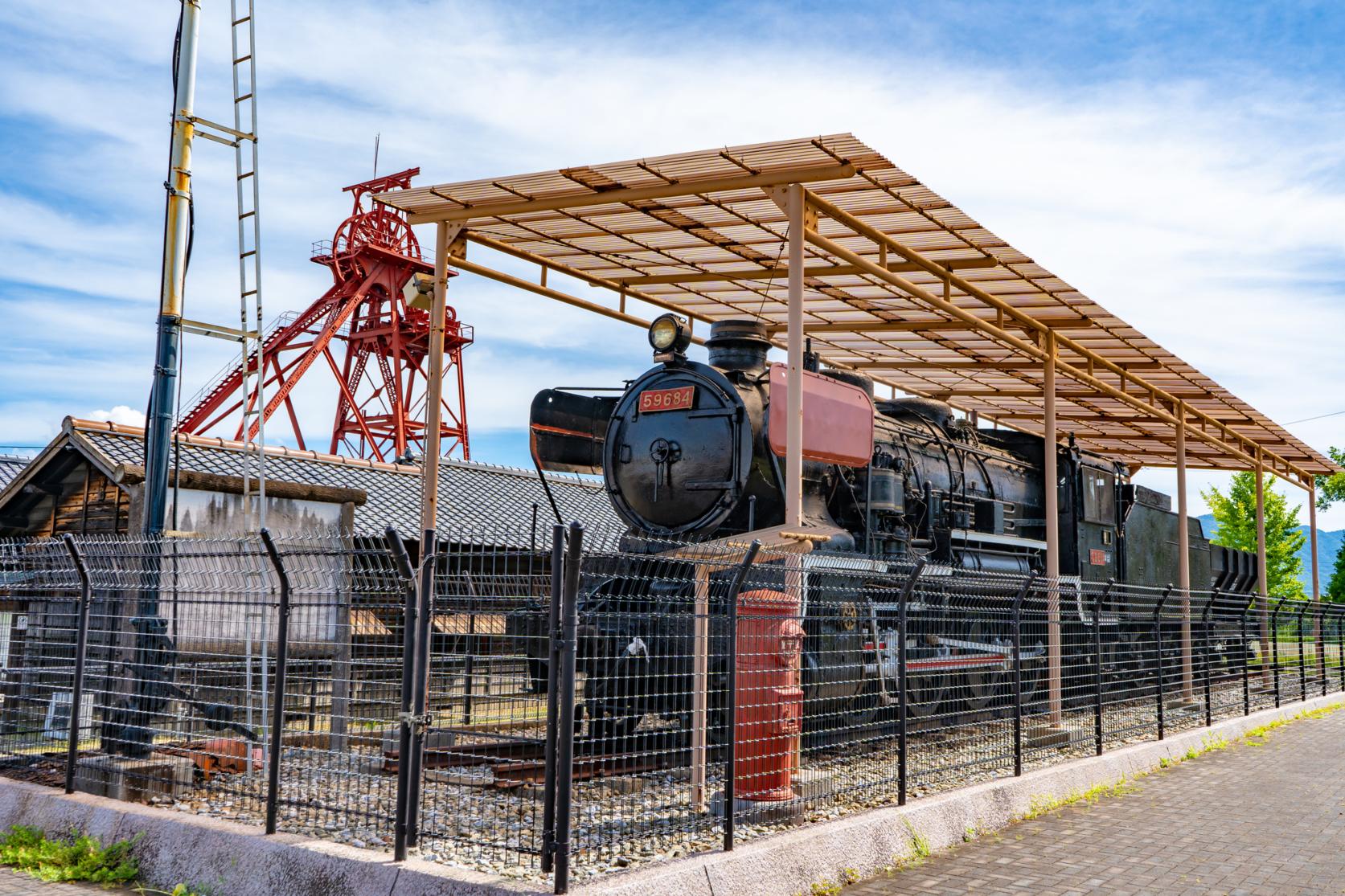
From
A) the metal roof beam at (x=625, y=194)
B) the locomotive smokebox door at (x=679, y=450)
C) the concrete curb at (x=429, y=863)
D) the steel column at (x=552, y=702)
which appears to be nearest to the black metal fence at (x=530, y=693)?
the steel column at (x=552, y=702)

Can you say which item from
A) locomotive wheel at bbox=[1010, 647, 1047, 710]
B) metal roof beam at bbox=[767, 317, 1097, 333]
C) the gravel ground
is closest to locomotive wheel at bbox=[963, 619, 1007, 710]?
locomotive wheel at bbox=[1010, 647, 1047, 710]

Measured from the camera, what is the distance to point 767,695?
6117mm

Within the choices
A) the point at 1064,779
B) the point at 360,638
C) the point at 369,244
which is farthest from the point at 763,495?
the point at 369,244

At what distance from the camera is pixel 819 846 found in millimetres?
5719

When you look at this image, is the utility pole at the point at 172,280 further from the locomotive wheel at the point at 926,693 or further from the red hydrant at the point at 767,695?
the locomotive wheel at the point at 926,693

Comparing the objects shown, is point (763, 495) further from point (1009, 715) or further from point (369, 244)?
point (369, 244)

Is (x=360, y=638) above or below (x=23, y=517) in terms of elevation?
below

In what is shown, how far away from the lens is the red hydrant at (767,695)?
236 inches

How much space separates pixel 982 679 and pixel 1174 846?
384 centimetres

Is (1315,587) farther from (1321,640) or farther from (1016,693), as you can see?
(1016,693)

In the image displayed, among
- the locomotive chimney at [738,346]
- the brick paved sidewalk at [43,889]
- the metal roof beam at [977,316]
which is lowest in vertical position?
the brick paved sidewalk at [43,889]

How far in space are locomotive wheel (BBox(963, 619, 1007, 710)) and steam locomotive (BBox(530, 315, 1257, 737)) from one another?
0.10 feet

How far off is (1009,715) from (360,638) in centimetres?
729

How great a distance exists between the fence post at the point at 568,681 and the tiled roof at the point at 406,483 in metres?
7.62
